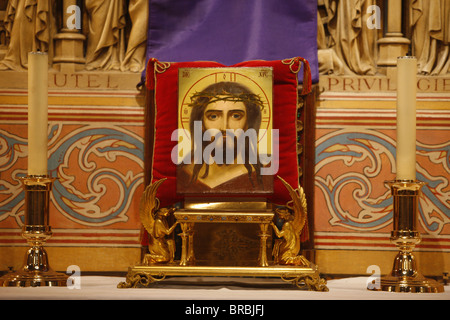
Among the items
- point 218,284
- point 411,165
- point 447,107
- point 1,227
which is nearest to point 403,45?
point 447,107

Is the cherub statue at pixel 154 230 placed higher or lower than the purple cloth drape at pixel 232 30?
lower

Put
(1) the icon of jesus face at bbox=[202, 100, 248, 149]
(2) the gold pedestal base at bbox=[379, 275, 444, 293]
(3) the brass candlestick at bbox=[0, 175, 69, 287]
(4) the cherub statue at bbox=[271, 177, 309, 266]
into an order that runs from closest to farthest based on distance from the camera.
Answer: (2) the gold pedestal base at bbox=[379, 275, 444, 293] → (3) the brass candlestick at bbox=[0, 175, 69, 287] → (4) the cherub statue at bbox=[271, 177, 309, 266] → (1) the icon of jesus face at bbox=[202, 100, 248, 149]

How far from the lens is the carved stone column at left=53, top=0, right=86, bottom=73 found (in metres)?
4.30

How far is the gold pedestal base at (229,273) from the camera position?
352 centimetres

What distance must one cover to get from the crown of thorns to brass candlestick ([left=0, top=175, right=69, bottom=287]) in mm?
798

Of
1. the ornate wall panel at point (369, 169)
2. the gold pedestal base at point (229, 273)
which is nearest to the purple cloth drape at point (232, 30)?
the ornate wall panel at point (369, 169)

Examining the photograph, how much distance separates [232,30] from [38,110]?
117 cm

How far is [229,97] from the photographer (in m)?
3.85

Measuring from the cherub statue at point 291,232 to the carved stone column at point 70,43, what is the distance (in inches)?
51.7

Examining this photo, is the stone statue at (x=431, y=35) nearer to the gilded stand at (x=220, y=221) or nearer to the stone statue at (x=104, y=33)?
the gilded stand at (x=220, y=221)

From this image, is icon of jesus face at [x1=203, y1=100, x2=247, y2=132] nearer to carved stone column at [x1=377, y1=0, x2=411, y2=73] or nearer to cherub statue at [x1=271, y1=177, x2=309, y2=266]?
cherub statue at [x1=271, y1=177, x2=309, y2=266]

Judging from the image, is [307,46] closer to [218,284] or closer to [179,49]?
[179,49]

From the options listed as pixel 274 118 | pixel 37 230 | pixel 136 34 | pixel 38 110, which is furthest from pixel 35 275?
pixel 136 34

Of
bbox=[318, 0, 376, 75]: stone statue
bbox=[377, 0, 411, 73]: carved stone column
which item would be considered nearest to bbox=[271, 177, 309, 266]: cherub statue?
bbox=[318, 0, 376, 75]: stone statue
